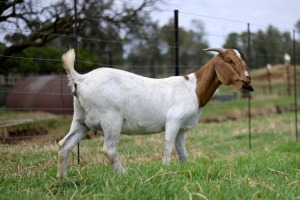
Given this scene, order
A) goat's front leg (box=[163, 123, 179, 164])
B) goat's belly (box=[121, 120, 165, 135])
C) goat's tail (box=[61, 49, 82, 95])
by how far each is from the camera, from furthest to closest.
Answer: goat's front leg (box=[163, 123, 179, 164]) < goat's belly (box=[121, 120, 165, 135]) < goat's tail (box=[61, 49, 82, 95])

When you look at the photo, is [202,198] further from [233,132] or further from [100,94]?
[233,132]

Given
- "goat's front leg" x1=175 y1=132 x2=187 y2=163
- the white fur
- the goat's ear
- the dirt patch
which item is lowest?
the dirt patch

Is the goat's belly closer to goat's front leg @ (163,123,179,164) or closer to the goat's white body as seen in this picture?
the goat's white body

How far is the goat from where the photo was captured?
5105 mm

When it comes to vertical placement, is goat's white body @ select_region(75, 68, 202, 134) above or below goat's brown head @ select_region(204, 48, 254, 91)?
below

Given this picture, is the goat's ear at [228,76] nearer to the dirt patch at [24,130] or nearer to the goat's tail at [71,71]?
the goat's tail at [71,71]

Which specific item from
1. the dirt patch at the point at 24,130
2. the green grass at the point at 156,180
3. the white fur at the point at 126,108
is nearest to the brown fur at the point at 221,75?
the white fur at the point at 126,108

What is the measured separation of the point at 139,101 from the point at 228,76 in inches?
44.9

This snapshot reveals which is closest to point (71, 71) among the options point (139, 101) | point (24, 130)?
point (139, 101)

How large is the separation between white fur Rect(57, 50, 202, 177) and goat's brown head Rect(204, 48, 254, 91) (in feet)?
1.34

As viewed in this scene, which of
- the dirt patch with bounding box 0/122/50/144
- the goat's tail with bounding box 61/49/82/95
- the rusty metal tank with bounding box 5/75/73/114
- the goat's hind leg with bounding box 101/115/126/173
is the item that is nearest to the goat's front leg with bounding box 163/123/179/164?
the goat's hind leg with bounding box 101/115/126/173

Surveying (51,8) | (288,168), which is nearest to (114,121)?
(288,168)

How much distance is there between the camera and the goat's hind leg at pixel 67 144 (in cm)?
502

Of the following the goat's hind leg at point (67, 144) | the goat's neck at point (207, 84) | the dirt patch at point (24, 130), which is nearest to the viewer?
the goat's hind leg at point (67, 144)
